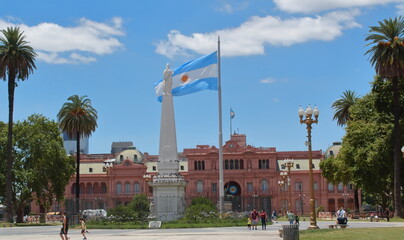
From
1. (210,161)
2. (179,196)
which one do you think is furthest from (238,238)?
(210,161)

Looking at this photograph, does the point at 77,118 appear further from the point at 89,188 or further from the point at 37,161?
the point at 89,188

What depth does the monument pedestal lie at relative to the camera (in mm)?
44969

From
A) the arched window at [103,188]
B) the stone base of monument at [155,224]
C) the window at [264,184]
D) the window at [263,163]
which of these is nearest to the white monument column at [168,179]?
the stone base of monument at [155,224]

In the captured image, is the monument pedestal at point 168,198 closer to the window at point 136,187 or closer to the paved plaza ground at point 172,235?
the paved plaza ground at point 172,235

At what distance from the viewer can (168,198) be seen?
45188 mm

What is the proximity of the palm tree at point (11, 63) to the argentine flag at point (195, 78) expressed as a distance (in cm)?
1830

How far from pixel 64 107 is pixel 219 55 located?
3039cm

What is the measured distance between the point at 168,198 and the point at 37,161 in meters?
28.7

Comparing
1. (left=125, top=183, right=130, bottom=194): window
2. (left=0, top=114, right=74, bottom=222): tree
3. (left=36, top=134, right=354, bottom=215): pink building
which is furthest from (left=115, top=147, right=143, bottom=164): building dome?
(left=0, top=114, right=74, bottom=222): tree

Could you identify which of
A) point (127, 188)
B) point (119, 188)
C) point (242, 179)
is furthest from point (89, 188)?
point (242, 179)

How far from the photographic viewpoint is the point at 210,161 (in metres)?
116

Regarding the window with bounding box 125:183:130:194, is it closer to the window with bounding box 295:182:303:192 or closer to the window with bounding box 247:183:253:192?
the window with bounding box 247:183:253:192

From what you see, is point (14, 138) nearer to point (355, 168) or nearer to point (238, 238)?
point (355, 168)

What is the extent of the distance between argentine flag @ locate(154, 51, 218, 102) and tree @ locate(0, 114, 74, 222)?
25650 millimetres
